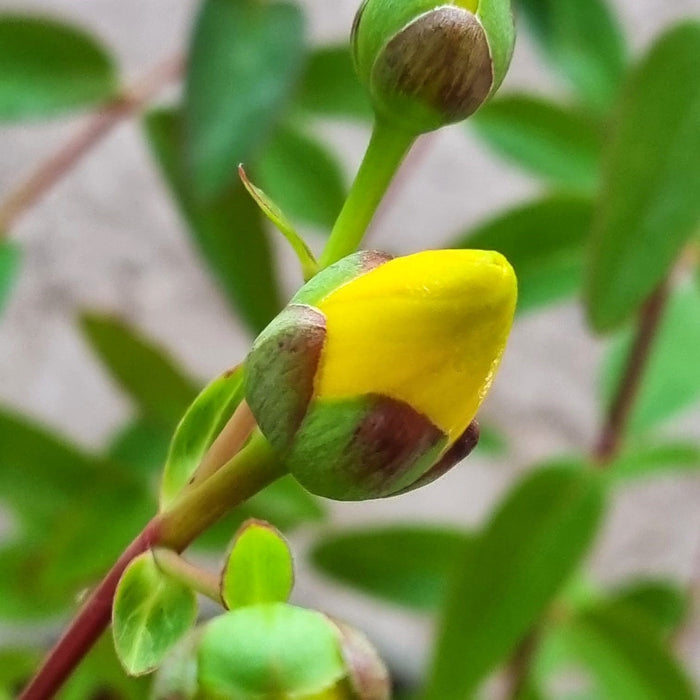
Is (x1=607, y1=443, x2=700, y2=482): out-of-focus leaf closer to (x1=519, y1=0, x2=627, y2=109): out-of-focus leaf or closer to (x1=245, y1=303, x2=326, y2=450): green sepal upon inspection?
(x1=519, y1=0, x2=627, y2=109): out-of-focus leaf

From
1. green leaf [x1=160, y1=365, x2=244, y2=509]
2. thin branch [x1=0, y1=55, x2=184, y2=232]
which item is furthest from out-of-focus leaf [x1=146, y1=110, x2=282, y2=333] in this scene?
green leaf [x1=160, y1=365, x2=244, y2=509]

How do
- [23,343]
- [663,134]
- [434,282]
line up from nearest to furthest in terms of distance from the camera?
[434,282] → [663,134] → [23,343]

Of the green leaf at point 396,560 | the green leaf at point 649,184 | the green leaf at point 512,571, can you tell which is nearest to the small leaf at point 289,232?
the green leaf at point 649,184

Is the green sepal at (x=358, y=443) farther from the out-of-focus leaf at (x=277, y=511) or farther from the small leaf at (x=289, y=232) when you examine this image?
the out-of-focus leaf at (x=277, y=511)

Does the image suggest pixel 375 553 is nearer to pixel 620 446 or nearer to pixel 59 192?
pixel 620 446

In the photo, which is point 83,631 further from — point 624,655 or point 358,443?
point 624,655

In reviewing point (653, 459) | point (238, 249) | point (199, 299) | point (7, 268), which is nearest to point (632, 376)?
point (653, 459)

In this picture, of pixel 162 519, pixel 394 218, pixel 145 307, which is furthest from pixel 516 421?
pixel 162 519
